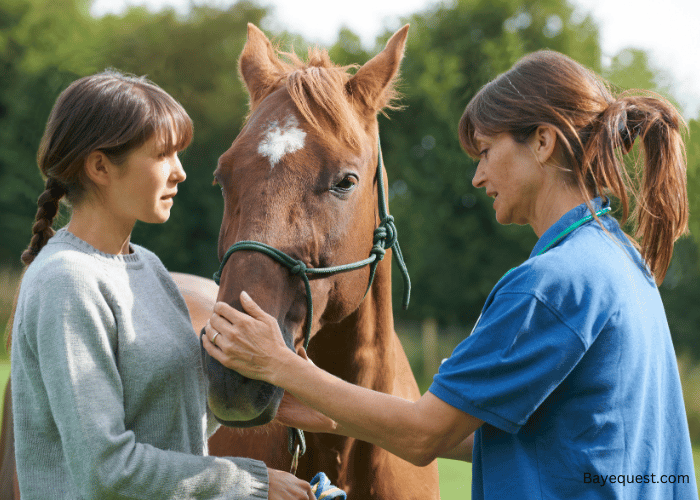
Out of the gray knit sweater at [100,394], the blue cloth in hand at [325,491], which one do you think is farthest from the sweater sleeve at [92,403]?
→ the blue cloth in hand at [325,491]

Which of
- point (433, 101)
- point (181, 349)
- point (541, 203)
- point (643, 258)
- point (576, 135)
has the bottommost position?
point (181, 349)

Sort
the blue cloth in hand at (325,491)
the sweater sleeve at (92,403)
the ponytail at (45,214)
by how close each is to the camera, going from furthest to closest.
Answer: the blue cloth in hand at (325,491) → the ponytail at (45,214) → the sweater sleeve at (92,403)

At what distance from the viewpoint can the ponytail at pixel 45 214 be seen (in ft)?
4.94

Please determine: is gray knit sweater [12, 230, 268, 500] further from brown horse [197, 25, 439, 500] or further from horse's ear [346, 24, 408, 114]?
horse's ear [346, 24, 408, 114]

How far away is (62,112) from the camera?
1395 millimetres

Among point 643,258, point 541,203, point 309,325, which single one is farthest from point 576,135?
point 309,325

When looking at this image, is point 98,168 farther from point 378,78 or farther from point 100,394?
point 378,78

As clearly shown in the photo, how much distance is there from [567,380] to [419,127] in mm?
9722

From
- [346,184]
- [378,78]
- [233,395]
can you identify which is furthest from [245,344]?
[378,78]

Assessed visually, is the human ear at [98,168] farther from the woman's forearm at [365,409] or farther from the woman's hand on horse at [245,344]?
the woman's forearm at [365,409]

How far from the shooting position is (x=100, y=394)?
1178 millimetres

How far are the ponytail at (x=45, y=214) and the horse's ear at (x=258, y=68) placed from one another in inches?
32.2

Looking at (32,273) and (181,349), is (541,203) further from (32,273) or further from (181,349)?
(32,273)

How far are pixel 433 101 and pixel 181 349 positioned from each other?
9.53 metres
